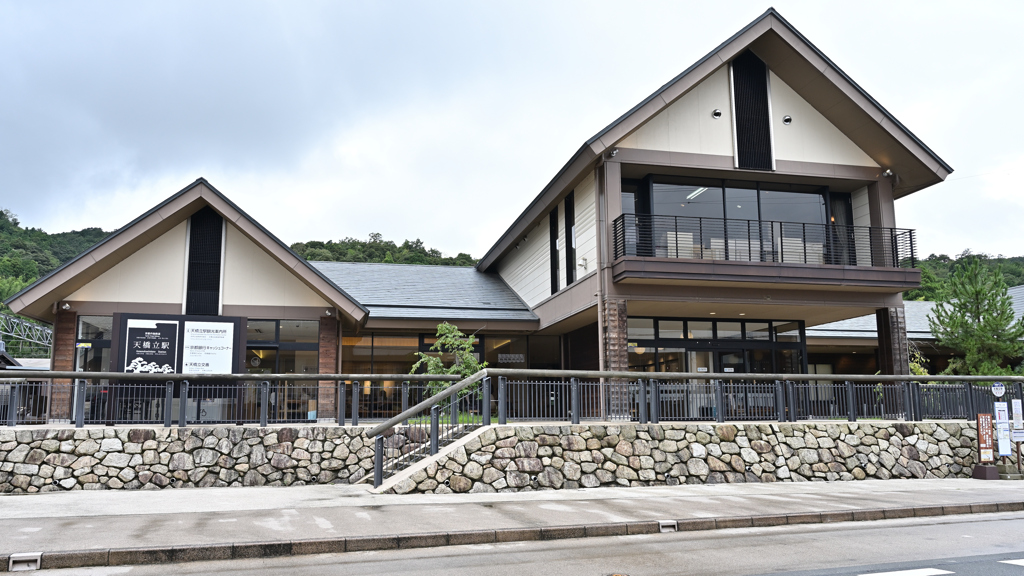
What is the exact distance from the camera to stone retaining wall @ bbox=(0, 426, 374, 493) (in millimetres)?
13469

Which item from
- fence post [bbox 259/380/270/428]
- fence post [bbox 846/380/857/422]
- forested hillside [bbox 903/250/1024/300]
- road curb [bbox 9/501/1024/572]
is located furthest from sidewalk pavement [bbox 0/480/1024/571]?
forested hillside [bbox 903/250/1024/300]

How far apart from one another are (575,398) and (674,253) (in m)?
6.10

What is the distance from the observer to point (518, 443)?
12.9m

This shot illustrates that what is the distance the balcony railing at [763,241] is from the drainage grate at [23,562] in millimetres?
13041

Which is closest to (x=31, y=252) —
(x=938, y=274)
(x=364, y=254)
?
(x=364, y=254)

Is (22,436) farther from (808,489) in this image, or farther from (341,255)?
(341,255)

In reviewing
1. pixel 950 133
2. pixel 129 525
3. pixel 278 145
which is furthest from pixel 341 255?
pixel 950 133

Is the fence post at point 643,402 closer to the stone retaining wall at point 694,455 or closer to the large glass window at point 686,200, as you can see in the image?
the stone retaining wall at point 694,455

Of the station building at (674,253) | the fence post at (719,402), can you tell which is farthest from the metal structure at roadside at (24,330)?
the fence post at (719,402)

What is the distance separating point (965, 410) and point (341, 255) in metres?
40.8

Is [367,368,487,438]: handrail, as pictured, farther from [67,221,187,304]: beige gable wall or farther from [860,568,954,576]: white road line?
[67,221,187,304]: beige gable wall

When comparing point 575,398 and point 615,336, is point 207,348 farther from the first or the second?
point 615,336

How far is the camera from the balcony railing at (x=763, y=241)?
1800 cm

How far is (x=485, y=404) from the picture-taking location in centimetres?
1319
